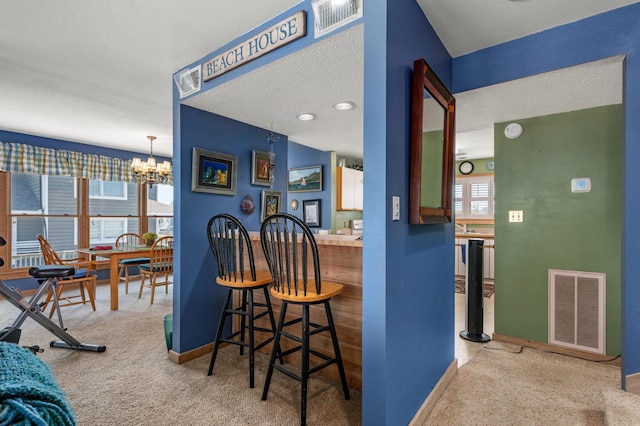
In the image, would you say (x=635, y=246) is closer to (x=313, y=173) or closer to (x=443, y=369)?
(x=443, y=369)

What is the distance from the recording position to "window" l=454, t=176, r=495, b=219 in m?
5.73

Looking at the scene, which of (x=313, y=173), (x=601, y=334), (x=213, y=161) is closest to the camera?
(x=601, y=334)

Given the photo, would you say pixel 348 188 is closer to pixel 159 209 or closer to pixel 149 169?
pixel 149 169

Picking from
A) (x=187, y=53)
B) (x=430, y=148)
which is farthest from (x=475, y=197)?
(x=187, y=53)

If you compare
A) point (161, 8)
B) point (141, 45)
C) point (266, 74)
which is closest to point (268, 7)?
point (266, 74)

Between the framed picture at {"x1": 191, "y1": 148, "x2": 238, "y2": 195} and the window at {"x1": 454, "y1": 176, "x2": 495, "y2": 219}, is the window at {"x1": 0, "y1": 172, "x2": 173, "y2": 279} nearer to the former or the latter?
the framed picture at {"x1": 191, "y1": 148, "x2": 238, "y2": 195}

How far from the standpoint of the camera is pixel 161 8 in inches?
68.5

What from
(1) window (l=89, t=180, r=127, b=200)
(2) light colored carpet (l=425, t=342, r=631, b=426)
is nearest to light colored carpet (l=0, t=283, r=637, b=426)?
(2) light colored carpet (l=425, t=342, r=631, b=426)

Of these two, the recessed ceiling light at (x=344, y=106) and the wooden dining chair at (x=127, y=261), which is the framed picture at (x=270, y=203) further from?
the wooden dining chair at (x=127, y=261)

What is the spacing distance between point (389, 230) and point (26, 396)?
122 cm

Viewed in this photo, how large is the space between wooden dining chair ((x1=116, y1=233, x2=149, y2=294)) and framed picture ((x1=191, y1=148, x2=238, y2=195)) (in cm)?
257

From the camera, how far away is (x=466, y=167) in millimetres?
5922

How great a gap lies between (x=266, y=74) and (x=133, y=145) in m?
4.20

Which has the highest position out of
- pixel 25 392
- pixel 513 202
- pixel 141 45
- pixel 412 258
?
pixel 141 45
